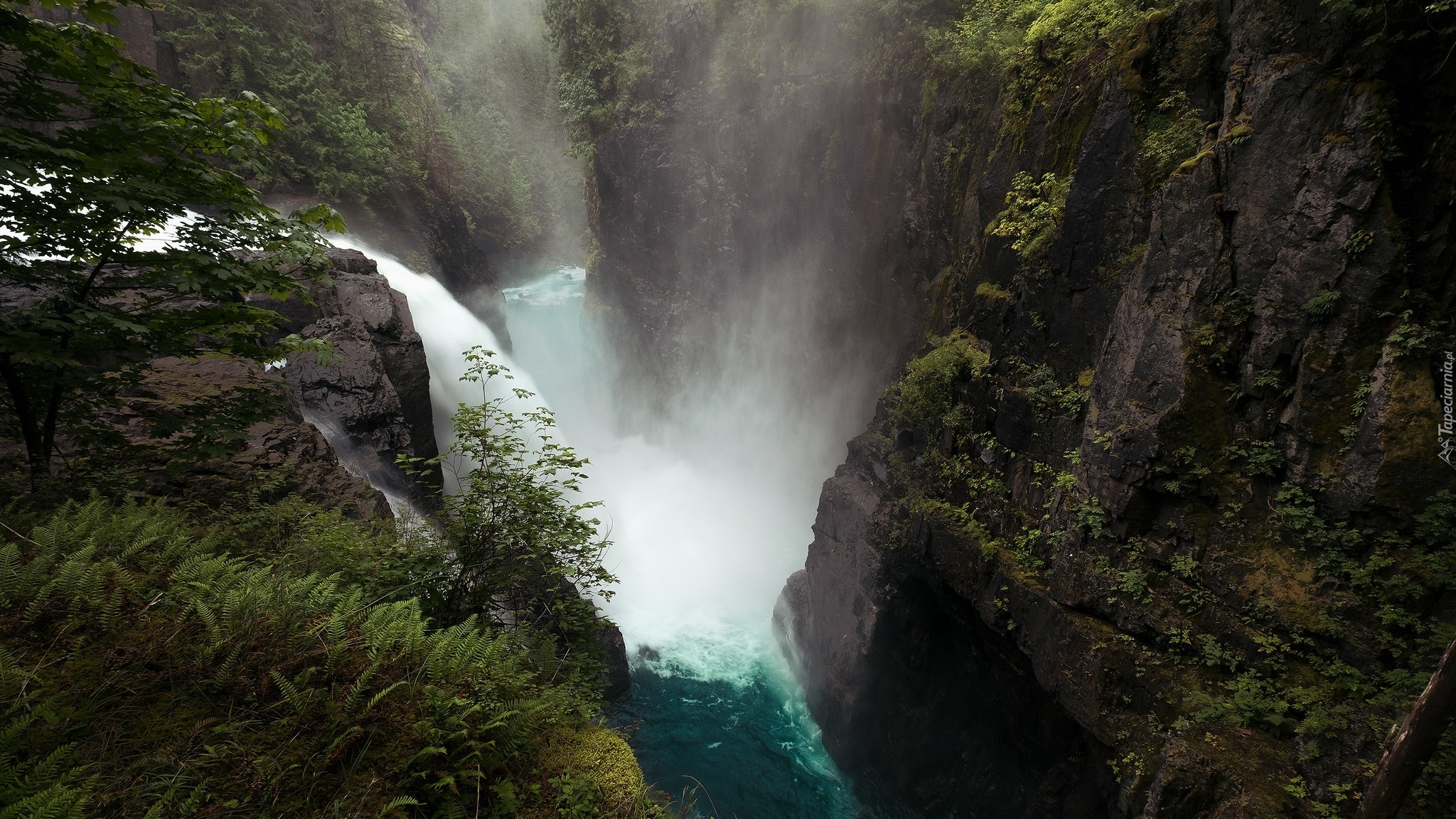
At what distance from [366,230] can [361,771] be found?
70.2 feet

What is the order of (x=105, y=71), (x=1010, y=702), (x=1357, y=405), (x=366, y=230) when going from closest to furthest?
1. (x=105, y=71)
2. (x=1357, y=405)
3. (x=1010, y=702)
4. (x=366, y=230)

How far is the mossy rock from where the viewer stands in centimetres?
313

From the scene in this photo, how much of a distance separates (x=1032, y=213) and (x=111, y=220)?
1025 centimetres

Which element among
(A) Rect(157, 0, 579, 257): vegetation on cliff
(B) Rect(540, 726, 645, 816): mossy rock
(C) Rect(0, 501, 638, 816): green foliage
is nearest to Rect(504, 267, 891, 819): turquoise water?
(B) Rect(540, 726, 645, 816): mossy rock

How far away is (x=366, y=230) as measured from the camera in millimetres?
19609

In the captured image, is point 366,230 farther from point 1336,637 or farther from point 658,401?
point 1336,637

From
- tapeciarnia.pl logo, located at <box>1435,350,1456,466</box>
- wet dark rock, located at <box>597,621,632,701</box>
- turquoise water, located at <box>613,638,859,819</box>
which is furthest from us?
wet dark rock, located at <box>597,621,632,701</box>

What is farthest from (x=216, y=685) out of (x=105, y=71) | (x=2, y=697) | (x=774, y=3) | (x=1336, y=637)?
(x=774, y=3)

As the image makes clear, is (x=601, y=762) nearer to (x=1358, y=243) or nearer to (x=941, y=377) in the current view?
(x=1358, y=243)

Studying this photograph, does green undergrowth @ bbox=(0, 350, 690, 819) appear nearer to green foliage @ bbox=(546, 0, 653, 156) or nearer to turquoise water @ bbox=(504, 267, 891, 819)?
turquoise water @ bbox=(504, 267, 891, 819)

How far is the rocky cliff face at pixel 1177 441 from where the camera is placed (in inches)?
206

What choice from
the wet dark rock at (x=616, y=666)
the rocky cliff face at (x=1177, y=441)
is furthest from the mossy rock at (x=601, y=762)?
the wet dark rock at (x=616, y=666)

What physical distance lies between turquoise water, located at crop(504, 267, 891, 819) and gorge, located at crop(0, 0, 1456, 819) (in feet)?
0.49

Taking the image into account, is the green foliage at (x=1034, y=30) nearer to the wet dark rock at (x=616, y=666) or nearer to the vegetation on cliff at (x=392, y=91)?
the vegetation on cliff at (x=392, y=91)
